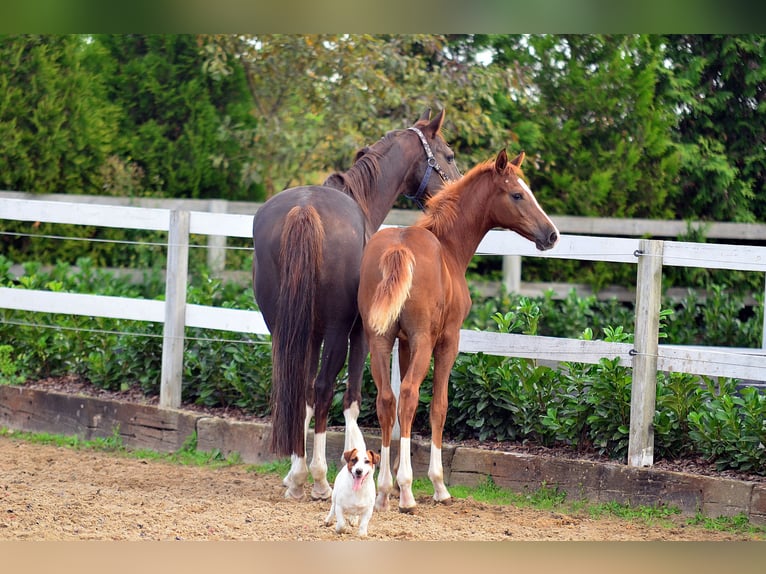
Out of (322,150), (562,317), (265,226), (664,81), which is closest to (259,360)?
(265,226)

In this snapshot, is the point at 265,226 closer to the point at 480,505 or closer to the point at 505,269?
the point at 480,505

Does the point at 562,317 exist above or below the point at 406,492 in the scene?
above

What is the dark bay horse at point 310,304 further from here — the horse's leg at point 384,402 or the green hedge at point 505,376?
the green hedge at point 505,376

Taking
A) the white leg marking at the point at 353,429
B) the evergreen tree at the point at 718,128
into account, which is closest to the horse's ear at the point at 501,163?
the white leg marking at the point at 353,429

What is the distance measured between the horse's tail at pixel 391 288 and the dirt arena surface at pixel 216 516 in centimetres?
102

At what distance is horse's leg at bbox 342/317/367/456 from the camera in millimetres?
5000

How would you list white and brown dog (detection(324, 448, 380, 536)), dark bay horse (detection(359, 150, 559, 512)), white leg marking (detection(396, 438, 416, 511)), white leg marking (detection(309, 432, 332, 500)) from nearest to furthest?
white and brown dog (detection(324, 448, 380, 536))
dark bay horse (detection(359, 150, 559, 512))
white leg marking (detection(396, 438, 416, 511))
white leg marking (detection(309, 432, 332, 500))

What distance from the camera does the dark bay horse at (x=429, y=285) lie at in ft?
14.8

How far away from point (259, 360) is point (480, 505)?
7.44 ft

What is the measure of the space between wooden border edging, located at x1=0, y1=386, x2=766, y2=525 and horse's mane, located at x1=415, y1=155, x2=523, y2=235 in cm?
143

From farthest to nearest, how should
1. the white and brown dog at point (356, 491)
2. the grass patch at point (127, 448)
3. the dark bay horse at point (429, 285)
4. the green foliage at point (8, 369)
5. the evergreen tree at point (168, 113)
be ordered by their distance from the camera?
1. the evergreen tree at point (168, 113)
2. the green foliage at point (8, 369)
3. the grass patch at point (127, 448)
4. the dark bay horse at point (429, 285)
5. the white and brown dog at point (356, 491)

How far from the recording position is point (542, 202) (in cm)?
1094

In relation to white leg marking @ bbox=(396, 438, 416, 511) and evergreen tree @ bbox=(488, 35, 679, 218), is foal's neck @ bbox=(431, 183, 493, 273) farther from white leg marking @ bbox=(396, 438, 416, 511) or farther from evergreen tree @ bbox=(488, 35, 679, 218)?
evergreen tree @ bbox=(488, 35, 679, 218)

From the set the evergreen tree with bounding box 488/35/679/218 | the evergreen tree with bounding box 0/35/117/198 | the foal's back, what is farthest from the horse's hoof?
the evergreen tree with bounding box 0/35/117/198
